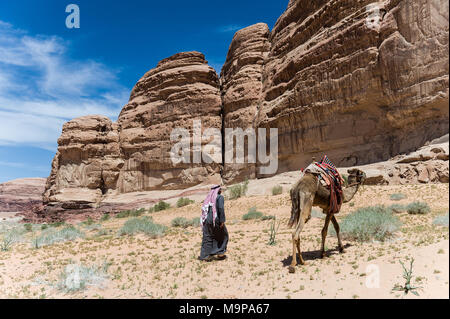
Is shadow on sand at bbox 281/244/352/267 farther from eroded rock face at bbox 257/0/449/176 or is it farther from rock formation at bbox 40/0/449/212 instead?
eroded rock face at bbox 257/0/449/176

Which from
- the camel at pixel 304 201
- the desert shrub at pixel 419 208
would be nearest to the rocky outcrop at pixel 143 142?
the desert shrub at pixel 419 208

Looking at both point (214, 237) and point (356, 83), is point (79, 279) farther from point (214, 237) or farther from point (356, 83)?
point (356, 83)

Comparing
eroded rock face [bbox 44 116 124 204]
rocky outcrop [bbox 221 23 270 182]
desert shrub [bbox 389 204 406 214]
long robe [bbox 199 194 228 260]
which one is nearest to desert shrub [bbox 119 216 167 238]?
long robe [bbox 199 194 228 260]

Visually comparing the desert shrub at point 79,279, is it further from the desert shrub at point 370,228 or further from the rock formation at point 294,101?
the rock formation at point 294,101

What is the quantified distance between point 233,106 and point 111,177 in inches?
760

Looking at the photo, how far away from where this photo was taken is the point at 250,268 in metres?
6.88

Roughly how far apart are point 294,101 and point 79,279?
2530 centimetres

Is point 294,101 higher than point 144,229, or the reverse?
point 294,101

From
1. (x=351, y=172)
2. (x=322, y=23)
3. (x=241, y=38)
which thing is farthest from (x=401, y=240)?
(x=241, y=38)

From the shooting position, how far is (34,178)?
9656 centimetres

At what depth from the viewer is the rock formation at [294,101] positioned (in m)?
19.4

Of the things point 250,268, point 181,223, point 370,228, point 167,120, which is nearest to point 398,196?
point 370,228

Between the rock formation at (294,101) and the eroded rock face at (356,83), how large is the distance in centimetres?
8
